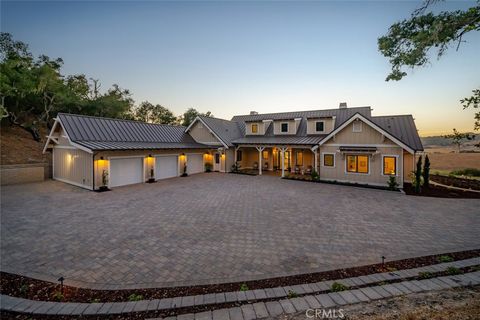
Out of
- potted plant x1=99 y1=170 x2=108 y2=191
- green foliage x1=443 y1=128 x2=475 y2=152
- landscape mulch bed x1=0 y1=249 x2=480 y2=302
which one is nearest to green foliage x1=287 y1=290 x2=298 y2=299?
landscape mulch bed x1=0 y1=249 x2=480 y2=302

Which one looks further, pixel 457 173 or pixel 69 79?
pixel 69 79

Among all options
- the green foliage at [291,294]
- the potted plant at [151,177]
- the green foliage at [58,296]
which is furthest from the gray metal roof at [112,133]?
the green foliage at [291,294]

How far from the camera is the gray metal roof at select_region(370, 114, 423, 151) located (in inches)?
572

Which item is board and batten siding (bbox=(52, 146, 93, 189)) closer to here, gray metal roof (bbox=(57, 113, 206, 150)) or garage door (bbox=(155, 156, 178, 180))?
gray metal roof (bbox=(57, 113, 206, 150))

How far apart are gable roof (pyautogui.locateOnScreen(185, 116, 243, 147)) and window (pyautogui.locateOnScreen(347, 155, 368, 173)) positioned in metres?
11.4

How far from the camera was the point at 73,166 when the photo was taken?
1452 centimetres

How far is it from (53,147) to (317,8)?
22.1 metres

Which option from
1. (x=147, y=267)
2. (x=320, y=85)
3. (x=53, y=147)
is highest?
(x=320, y=85)

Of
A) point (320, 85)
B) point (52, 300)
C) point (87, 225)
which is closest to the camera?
point (52, 300)

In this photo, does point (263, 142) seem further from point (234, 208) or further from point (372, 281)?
point (372, 281)

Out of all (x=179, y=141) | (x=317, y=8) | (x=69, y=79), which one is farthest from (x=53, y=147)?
(x=317, y=8)

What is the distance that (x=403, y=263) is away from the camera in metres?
4.77

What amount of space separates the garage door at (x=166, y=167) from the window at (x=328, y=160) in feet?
43.8

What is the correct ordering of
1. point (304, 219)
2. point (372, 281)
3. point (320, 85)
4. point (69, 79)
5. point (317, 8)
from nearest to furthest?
point (372, 281)
point (304, 219)
point (317, 8)
point (320, 85)
point (69, 79)
